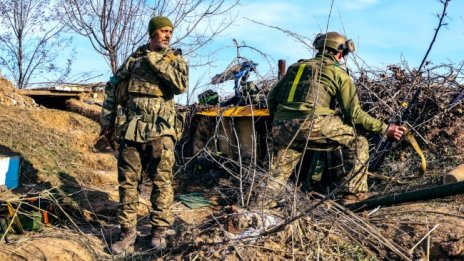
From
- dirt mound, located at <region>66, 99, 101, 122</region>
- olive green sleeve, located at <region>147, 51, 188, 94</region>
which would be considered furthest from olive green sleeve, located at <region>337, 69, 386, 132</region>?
dirt mound, located at <region>66, 99, 101, 122</region>

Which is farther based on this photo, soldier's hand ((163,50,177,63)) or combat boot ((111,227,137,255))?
soldier's hand ((163,50,177,63))

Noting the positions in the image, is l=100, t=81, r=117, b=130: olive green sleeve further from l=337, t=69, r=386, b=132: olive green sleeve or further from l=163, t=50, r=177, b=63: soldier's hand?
l=337, t=69, r=386, b=132: olive green sleeve

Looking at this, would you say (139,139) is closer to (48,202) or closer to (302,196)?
(48,202)

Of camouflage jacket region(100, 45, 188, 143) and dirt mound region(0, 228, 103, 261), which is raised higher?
camouflage jacket region(100, 45, 188, 143)

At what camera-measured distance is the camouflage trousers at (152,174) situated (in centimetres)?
470

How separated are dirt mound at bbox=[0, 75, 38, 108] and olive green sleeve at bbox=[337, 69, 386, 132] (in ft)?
19.7

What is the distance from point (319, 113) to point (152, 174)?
5.06ft

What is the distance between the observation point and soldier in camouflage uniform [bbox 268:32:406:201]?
501 cm

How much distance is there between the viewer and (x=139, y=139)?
466 cm

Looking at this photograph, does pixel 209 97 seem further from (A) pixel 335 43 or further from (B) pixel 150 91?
(B) pixel 150 91

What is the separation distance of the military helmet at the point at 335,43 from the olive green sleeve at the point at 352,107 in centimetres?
29

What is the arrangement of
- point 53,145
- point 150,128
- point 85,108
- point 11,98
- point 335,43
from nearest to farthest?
1. point 150,128
2. point 335,43
3. point 53,145
4. point 11,98
5. point 85,108

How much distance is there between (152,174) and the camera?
4809 mm

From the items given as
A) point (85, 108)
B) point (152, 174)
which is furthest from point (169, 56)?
point (85, 108)
